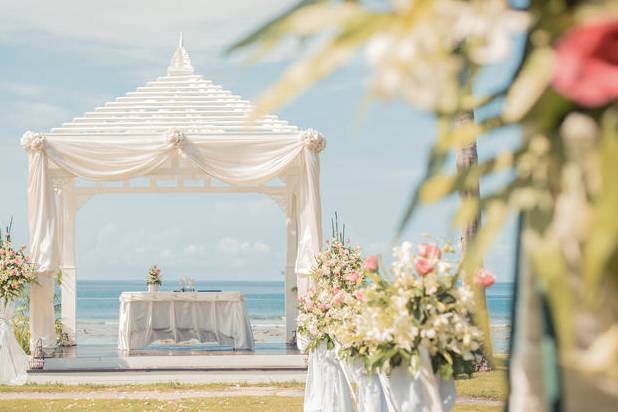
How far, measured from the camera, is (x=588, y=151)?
110 cm

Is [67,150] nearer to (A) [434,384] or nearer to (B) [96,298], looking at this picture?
(A) [434,384]

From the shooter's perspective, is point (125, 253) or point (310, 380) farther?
point (125, 253)

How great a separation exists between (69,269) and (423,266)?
12737mm

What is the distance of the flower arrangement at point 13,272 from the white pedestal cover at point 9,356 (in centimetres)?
17

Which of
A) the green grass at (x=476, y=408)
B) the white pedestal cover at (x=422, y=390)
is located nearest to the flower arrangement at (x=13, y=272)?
the green grass at (x=476, y=408)

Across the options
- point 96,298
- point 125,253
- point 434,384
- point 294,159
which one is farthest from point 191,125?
point 125,253

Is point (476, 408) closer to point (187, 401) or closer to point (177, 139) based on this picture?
point (187, 401)

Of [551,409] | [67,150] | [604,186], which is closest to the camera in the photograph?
→ [604,186]

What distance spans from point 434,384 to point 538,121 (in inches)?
125

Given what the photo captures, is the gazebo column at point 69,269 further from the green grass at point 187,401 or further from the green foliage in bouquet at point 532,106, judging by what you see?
the green foliage in bouquet at point 532,106

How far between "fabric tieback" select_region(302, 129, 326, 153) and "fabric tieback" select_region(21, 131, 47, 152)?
11.2ft

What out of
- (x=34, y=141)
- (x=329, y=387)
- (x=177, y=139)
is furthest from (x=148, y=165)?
(x=329, y=387)

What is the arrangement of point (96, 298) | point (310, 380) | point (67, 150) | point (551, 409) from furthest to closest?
point (96, 298) → point (67, 150) → point (310, 380) → point (551, 409)

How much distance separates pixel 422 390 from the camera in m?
4.33
